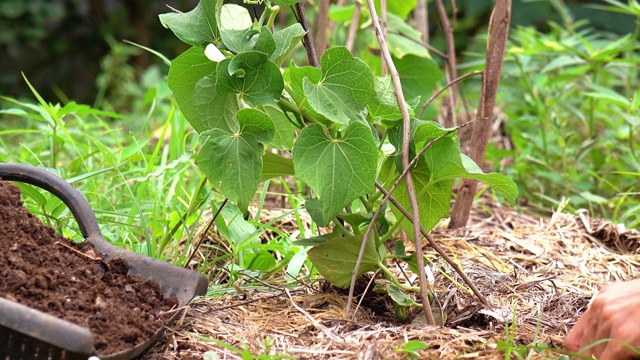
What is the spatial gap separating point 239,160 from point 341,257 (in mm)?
252

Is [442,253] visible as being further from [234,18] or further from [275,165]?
[234,18]

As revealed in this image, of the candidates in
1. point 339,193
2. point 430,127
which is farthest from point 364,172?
point 430,127

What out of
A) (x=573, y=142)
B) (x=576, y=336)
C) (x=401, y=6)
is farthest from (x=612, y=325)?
(x=573, y=142)

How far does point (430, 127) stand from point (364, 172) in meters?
0.15

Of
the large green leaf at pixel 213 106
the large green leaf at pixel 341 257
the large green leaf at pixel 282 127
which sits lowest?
the large green leaf at pixel 341 257

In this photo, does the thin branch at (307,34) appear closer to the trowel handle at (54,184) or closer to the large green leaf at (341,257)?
the large green leaf at (341,257)

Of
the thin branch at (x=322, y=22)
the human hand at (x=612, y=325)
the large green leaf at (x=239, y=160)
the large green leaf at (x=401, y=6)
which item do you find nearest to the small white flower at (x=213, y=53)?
the large green leaf at (x=239, y=160)

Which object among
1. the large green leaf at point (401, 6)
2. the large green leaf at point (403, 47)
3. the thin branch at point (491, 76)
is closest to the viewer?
the thin branch at point (491, 76)

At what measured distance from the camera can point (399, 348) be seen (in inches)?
40.0

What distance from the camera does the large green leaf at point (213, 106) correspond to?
3.96 ft

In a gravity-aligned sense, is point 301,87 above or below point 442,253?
above

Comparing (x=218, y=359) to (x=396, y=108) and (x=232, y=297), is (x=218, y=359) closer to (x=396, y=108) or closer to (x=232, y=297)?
(x=232, y=297)

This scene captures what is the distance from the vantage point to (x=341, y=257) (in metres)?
1.22

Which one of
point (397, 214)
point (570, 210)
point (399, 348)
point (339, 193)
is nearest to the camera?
point (399, 348)
